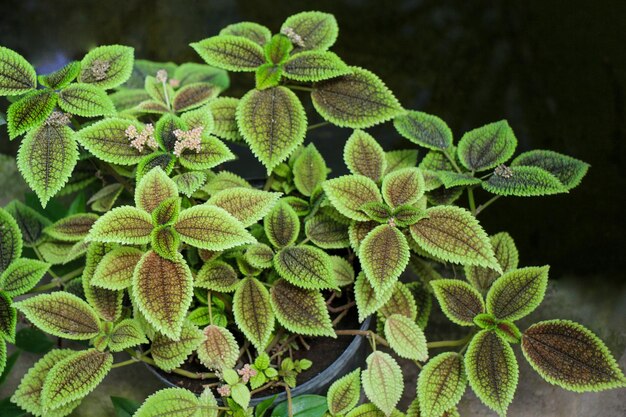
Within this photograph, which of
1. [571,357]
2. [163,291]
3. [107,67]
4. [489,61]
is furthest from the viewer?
[489,61]

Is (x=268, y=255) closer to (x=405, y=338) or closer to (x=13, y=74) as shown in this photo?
(x=405, y=338)

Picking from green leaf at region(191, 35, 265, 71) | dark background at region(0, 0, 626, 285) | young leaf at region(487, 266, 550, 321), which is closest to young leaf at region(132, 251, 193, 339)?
green leaf at region(191, 35, 265, 71)

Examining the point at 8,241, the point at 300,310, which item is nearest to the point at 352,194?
the point at 300,310

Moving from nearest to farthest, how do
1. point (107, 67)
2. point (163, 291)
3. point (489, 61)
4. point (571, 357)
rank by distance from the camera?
point (163, 291) < point (571, 357) < point (107, 67) < point (489, 61)

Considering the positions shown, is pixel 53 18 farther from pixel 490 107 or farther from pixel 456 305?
pixel 456 305

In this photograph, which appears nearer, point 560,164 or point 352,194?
point 352,194

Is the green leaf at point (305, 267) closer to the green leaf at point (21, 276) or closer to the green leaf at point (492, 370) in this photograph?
the green leaf at point (492, 370)

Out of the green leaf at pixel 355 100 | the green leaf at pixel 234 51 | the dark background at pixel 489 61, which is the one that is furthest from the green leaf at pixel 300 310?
the dark background at pixel 489 61
